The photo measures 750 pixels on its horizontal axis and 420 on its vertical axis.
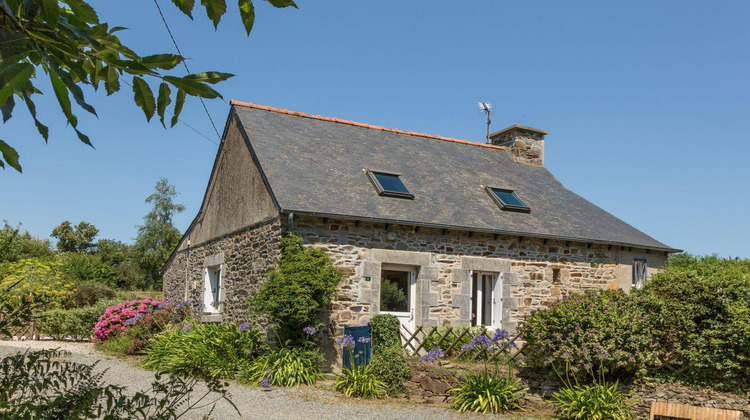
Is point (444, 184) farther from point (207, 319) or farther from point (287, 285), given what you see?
point (207, 319)

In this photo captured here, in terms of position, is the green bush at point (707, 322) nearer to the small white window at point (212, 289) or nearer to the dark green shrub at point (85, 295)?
the small white window at point (212, 289)

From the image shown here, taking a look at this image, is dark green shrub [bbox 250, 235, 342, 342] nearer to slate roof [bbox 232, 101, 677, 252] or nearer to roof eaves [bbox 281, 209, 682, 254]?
roof eaves [bbox 281, 209, 682, 254]

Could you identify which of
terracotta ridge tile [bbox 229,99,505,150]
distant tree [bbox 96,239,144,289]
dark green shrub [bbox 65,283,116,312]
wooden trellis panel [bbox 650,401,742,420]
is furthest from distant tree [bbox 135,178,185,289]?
wooden trellis panel [bbox 650,401,742,420]

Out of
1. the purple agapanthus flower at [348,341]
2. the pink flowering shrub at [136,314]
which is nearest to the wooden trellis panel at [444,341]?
the purple agapanthus flower at [348,341]

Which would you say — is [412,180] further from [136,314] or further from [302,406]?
[136,314]

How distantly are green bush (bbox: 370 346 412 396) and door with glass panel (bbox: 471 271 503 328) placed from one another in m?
3.67

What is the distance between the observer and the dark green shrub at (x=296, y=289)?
36.0 feet

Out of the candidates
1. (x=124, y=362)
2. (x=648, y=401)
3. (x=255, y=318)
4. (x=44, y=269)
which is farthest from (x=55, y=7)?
(x=44, y=269)

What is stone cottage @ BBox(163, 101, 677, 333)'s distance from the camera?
12391 mm

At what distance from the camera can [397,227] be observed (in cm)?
1276

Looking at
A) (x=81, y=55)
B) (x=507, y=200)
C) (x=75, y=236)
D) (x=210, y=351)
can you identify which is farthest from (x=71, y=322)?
(x=75, y=236)

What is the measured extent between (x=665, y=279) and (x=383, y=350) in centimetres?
480

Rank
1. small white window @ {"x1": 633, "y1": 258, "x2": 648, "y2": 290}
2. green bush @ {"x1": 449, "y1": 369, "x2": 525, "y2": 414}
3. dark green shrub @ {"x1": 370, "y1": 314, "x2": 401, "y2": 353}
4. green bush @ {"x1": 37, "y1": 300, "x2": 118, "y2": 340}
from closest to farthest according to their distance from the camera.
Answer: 1. green bush @ {"x1": 449, "y1": 369, "x2": 525, "y2": 414}
2. dark green shrub @ {"x1": 370, "y1": 314, "x2": 401, "y2": 353}
3. small white window @ {"x1": 633, "y1": 258, "x2": 648, "y2": 290}
4. green bush @ {"x1": 37, "y1": 300, "x2": 118, "y2": 340}

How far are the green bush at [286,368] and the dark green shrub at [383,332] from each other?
3.68ft
